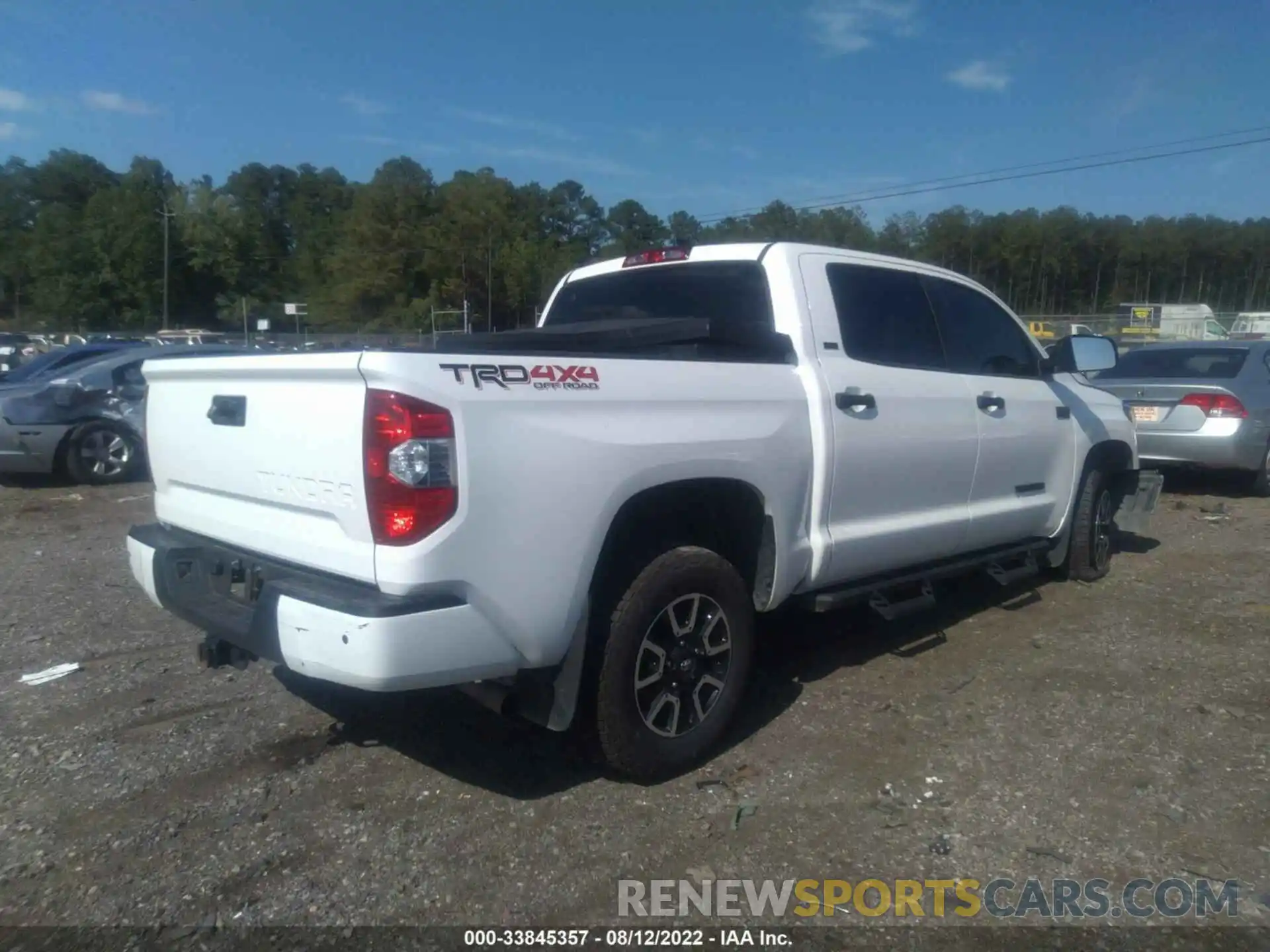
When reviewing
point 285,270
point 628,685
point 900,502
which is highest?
point 285,270

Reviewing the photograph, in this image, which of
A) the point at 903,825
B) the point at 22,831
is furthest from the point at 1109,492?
the point at 22,831

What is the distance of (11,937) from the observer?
2.76m

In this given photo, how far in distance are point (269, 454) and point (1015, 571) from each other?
4045 millimetres

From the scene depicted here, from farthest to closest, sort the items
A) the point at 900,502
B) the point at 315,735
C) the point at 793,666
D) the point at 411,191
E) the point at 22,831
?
the point at 411,191 < the point at 793,666 < the point at 900,502 < the point at 315,735 < the point at 22,831

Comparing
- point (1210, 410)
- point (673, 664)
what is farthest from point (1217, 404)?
point (673, 664)

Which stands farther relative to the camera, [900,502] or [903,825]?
[900,502]

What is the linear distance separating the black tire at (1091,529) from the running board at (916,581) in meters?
0.65

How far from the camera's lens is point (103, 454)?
10.7 m

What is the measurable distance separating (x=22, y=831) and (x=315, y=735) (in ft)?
3.45

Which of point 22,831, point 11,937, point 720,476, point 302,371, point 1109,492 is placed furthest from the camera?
point 1109,492

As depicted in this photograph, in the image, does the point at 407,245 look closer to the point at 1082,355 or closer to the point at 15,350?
the point at 15,350

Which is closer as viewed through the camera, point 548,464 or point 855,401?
point 548,464

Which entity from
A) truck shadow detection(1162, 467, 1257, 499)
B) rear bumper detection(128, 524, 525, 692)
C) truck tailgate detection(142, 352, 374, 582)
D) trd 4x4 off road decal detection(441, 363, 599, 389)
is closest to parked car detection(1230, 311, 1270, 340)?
truck shadow detection(1162, 467, 1257, 499)

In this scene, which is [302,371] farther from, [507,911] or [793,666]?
[793,666]
